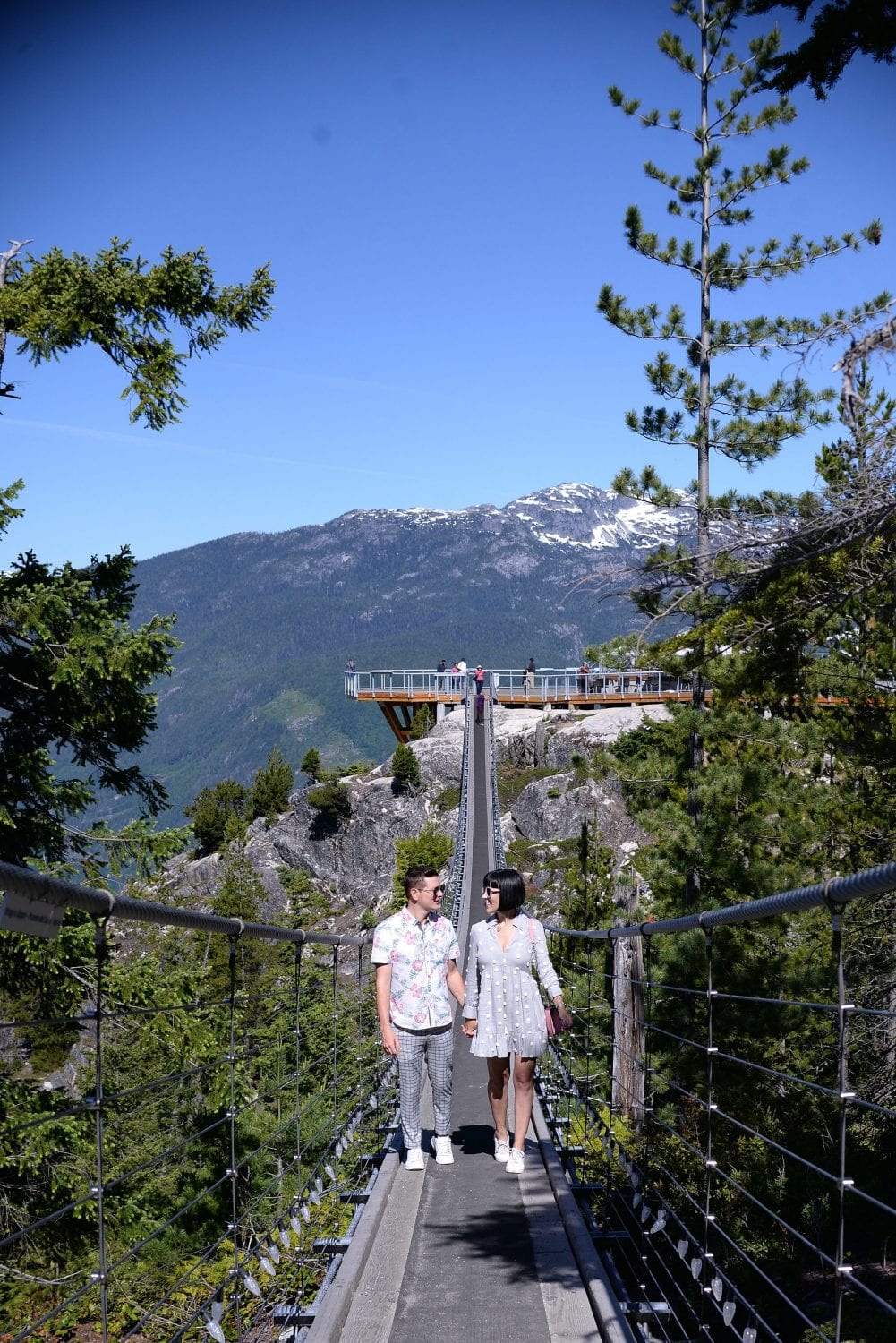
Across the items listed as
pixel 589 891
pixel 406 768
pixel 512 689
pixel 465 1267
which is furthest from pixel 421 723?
pixel 465 1267

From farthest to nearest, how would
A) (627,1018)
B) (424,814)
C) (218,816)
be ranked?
(218,816), (424,814), (627,1018)

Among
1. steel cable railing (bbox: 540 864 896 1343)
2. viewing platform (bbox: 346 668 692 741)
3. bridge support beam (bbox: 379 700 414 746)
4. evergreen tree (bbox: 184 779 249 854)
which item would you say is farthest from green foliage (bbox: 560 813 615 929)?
evergreen tree (bbox: 184 779 249 854)

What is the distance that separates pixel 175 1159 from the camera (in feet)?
48.3

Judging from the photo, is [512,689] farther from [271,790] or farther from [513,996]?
[513,996]

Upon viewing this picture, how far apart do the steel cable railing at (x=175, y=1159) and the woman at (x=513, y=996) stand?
79 cm

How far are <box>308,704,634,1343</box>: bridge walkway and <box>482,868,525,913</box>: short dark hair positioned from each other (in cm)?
128

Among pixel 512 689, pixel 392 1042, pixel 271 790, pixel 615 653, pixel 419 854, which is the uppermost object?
pixel 512 689

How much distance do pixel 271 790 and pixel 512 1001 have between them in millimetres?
47811

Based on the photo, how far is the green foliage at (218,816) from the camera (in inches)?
1964

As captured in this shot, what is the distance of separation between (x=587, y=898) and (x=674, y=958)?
6.63 m

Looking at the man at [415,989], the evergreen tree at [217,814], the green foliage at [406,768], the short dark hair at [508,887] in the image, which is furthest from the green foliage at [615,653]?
the evergreen tree at [217,814]

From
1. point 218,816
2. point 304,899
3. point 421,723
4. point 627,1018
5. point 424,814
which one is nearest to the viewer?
point 627,1018

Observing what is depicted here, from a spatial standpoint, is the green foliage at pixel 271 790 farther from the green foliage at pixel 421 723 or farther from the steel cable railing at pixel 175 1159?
the steel cable railing at pixel 175 1159

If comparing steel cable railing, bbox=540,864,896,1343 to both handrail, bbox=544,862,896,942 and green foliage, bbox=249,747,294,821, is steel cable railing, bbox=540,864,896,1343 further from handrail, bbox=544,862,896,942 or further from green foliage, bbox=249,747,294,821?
green foliage, bbox=249,747,294,821
